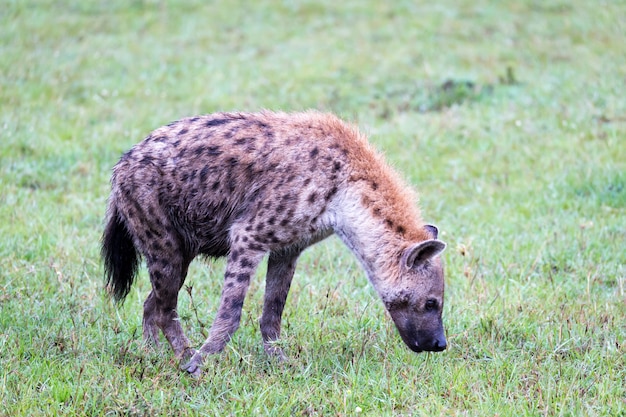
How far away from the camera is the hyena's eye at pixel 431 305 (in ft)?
14.8

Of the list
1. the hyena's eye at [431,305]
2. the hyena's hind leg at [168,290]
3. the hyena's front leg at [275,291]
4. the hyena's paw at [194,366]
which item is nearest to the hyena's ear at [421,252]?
the hyena's eye at [431,305]

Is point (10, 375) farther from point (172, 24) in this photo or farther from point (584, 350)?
point (172, 24)

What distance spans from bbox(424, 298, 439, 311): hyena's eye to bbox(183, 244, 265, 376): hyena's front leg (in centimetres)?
87

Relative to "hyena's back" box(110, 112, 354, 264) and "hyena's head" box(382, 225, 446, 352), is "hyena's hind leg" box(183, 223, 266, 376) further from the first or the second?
"hyena's head" box(382, 225, 446, 352)

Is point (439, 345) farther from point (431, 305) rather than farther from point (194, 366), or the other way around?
point (194, 366)

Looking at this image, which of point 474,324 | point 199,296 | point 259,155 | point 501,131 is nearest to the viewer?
point 259,155

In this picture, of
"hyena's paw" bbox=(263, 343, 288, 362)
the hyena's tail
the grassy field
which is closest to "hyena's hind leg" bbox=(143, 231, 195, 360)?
the grassy field

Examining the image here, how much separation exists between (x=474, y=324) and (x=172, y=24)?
27.1 ft

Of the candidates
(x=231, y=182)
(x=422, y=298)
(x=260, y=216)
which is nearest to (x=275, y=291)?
(x=260, y=216)

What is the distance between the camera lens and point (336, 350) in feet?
15.9

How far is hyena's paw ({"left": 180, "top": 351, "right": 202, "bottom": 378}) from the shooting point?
14.6 feet

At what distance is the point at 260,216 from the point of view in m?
4.64

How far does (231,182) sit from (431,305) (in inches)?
48.6

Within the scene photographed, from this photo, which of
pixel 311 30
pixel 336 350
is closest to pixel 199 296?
pixel 336 350
